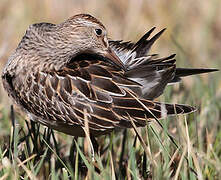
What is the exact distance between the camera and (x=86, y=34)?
512 cm

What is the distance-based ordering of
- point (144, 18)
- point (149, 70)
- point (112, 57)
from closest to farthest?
1. point (149, 70)
2. point (112, 57)
3. point (144, 18)

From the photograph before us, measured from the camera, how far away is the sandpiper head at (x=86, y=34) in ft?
16.8

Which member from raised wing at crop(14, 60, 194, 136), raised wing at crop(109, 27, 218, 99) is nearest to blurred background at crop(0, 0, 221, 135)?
raised wing at crop(109, 27, 218, 99)

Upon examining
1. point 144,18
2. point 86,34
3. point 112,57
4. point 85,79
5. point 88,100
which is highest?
point 144,18

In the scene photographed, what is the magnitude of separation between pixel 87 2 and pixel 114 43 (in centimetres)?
378

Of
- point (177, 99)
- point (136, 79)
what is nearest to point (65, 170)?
point (136, 79)

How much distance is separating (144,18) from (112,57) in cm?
396

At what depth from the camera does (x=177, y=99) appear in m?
6.07

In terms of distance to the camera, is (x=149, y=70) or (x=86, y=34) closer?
(x=149, y=70)

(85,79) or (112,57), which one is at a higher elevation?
(112,57)

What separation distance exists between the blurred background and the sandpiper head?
9.67ft

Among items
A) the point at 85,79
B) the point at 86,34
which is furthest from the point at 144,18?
the point at 85,79

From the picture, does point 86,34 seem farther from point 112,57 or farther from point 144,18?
point 144,18

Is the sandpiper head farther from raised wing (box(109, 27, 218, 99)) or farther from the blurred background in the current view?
the blurred background
